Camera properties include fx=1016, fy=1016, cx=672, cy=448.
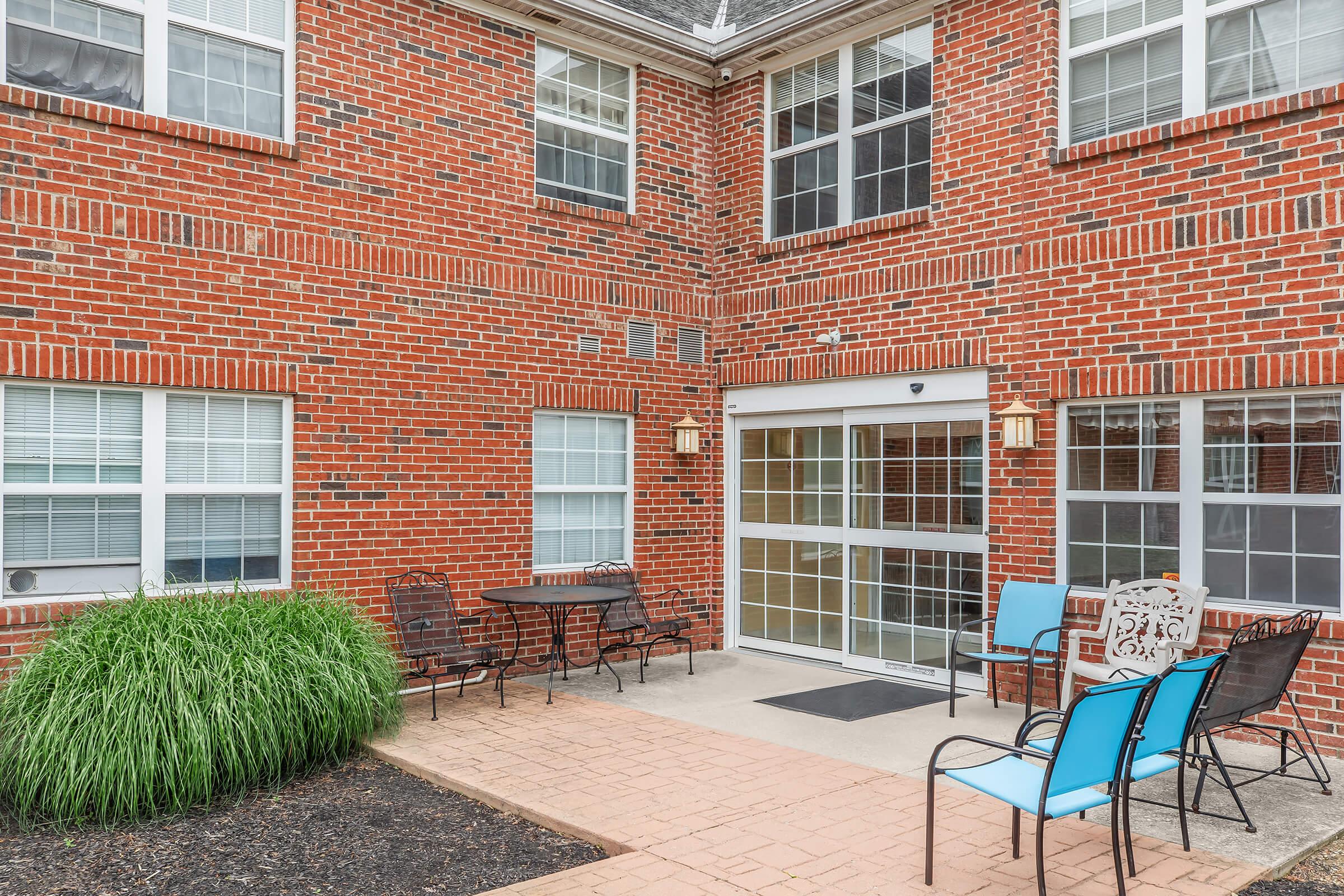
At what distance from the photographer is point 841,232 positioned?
841 centimetres

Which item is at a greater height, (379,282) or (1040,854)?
(379,282)

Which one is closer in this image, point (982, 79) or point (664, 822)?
point (664, 822)

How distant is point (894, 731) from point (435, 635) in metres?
3.28

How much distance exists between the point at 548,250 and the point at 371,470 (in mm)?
2357

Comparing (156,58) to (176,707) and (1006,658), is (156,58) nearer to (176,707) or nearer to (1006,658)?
(176,707)

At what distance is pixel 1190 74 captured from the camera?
21.3 feet

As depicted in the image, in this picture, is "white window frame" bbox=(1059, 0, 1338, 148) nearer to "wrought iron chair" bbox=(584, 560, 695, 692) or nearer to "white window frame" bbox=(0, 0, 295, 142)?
"wrought iron chair" bbox=(584, 560, 695, 692)

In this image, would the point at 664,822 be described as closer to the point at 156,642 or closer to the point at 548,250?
the point at 156,642

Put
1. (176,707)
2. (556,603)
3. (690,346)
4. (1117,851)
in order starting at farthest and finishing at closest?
(690,346) < (556,603) < (176,707) < (1117,851)

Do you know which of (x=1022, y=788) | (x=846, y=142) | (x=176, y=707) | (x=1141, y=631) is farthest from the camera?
(x=846, y=142)

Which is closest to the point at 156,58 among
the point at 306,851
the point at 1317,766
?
the point at 306,851

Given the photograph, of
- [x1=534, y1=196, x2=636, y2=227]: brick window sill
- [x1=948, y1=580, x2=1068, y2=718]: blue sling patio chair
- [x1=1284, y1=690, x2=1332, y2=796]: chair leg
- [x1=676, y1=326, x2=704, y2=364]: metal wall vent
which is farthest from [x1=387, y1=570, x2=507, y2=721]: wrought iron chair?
[x1=1284, y1=690, x2=1332, y2=796]: chair leg

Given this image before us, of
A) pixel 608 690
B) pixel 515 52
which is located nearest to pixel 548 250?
pixel 515 52

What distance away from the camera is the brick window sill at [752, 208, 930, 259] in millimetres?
7914
